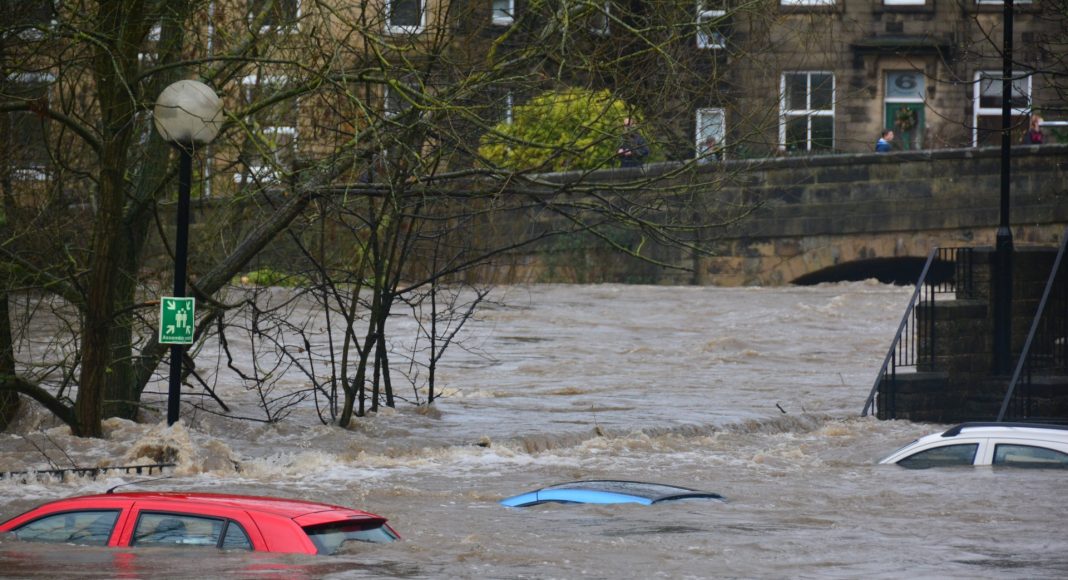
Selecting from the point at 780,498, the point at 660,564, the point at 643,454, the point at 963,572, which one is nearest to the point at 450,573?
the point at 660,564

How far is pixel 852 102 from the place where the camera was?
43469mm

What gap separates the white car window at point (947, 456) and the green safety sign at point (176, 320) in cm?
626

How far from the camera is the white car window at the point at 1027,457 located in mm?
12867

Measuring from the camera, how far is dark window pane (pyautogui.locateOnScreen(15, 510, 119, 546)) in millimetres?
8555

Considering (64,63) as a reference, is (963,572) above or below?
below

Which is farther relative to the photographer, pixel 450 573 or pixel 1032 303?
pixel 1032 303

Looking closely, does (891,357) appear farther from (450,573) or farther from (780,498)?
(450,573)

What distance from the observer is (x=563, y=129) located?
56.3 ft

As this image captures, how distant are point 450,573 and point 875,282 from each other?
3356 cm

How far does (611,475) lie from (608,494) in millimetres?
4971

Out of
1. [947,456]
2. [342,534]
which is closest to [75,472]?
[342,534]

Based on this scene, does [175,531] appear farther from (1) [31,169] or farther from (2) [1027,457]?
(1) [31,169]

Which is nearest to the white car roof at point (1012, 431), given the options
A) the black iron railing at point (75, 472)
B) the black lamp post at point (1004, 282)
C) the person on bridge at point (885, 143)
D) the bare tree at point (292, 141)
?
the bare tree at point (292, 141)

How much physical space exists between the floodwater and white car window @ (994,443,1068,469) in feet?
0.35
